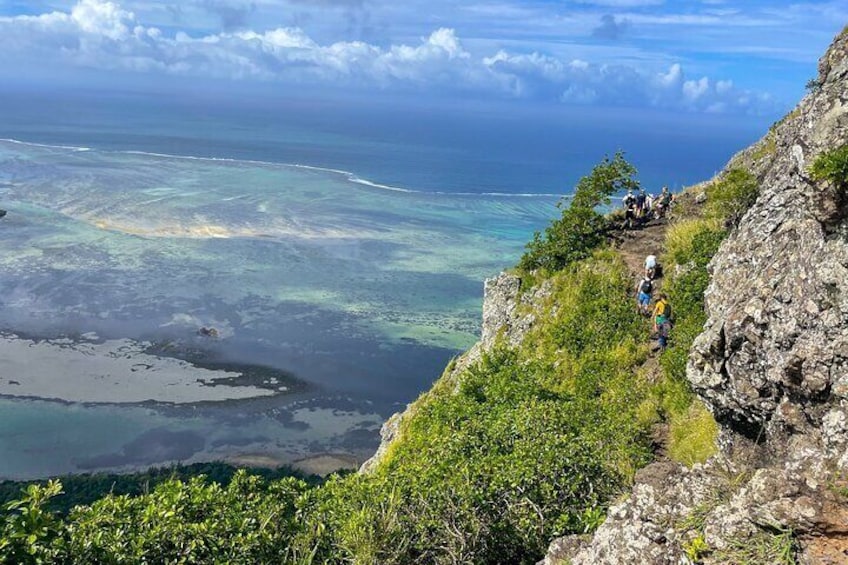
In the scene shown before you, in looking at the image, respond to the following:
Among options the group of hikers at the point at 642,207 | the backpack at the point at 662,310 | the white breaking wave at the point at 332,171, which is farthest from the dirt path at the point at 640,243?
the white breaking wave at the point at 332,171

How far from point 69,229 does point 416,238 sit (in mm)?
40386

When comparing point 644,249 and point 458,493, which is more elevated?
point 644,249

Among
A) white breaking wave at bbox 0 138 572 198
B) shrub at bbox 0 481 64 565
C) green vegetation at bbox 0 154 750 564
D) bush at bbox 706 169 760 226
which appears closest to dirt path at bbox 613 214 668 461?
green vegetation at bbox 0 154 750 564

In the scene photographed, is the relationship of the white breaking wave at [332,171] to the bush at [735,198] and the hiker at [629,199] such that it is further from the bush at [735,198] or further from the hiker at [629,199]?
the bush at [735,198]

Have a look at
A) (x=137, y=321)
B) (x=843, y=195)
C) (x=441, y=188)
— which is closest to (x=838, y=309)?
(x=843, y=195)

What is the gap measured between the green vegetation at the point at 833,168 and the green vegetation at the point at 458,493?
18.5 ft

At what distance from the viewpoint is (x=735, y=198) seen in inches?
787

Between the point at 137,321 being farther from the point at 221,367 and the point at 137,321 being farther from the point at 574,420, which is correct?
the point at 574,420

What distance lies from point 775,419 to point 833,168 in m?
3.43

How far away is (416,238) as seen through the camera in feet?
267

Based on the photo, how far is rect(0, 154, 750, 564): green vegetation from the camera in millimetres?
9688

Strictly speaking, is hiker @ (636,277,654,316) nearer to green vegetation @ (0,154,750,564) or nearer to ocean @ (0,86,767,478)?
green vegetation @ (0,154,750,564)

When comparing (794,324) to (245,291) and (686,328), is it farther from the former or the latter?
(245,291)

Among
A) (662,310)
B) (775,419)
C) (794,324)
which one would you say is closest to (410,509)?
(775,419)
